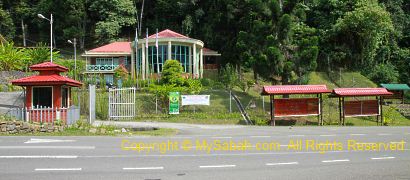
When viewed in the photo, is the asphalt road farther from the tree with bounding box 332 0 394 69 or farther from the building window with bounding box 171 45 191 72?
the tree with bounding box 332 0 394 69

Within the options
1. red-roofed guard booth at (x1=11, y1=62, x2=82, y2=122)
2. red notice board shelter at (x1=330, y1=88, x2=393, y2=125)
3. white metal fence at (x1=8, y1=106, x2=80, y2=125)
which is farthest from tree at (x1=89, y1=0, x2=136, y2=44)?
red notice board shelter at (x1=330, y1=88, x2=393, y2=125)

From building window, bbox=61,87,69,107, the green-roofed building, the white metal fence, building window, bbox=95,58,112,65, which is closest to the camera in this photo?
the white metal fence

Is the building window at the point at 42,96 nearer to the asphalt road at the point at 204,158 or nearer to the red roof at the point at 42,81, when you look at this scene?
the red roof at the point at 42,81

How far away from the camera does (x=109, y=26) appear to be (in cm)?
5925

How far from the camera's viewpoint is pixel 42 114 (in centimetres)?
1875

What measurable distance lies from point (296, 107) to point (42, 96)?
14.3 metres

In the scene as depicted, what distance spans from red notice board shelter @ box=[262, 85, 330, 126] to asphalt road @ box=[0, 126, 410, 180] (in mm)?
8189

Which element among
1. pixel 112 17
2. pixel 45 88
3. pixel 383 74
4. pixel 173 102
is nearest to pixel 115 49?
pixel 112 17

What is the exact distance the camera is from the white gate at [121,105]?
2350 centimetres

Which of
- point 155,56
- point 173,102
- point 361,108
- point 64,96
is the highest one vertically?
point 155,56

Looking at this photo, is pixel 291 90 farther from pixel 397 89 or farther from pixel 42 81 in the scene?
pixel 397 89

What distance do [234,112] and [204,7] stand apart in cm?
3810

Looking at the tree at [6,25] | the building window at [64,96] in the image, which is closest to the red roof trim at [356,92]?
the building window at [64,96]

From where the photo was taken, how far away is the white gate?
23500 mm
